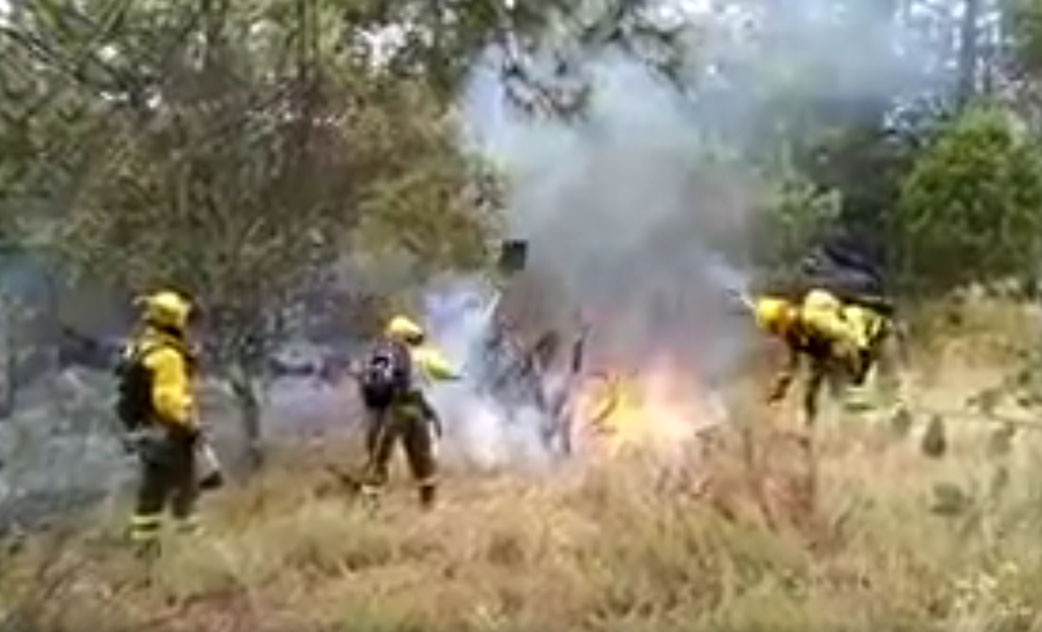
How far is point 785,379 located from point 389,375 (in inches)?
121

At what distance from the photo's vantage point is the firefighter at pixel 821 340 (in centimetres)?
1327

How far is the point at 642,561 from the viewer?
8398mm

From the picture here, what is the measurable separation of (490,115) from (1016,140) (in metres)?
9.45

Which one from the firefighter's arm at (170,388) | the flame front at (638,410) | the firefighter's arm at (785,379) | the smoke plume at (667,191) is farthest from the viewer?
the smoke plume at (667,191)

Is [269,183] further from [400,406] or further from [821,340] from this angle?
[821,340]

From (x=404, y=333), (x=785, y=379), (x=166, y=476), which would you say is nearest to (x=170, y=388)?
(x=166, y=476)

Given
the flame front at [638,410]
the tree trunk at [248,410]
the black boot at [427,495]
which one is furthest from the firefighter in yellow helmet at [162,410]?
the tree trunk at [248,410]

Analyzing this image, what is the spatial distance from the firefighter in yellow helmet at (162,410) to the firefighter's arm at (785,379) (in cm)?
435

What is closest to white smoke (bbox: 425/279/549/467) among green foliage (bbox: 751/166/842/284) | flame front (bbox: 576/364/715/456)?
flame front (bbox: 576/364/715/456)

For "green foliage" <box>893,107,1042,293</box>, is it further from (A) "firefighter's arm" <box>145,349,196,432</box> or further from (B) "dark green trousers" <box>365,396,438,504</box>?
(A) "firefighter's arm" <box>145,349,196,432</box>

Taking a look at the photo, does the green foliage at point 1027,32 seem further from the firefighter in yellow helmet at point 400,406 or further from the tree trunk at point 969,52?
the firefighter in yellow helmet at point 400,406

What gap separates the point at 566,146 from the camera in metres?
22.0

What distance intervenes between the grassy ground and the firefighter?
267 centimetres

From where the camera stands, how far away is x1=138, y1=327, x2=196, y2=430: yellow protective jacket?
10133 mm
